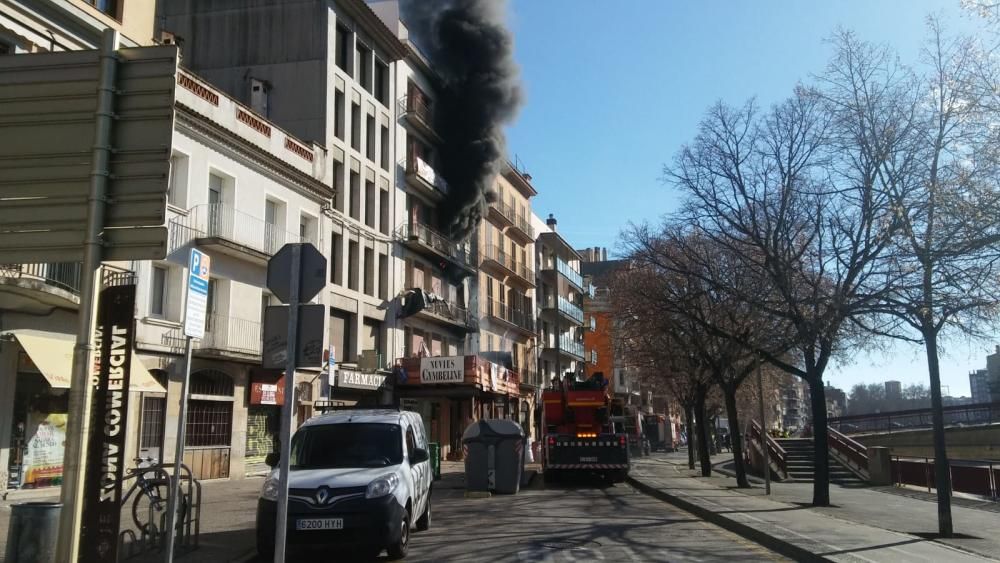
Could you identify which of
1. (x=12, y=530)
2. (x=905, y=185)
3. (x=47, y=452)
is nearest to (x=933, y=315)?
(x=905, y=185)

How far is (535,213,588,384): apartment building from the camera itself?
61.3 metres

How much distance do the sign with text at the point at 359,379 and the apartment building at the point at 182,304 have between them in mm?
1735

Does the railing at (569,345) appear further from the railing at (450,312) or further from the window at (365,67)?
the window at (365,67)

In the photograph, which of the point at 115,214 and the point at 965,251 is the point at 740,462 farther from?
the point at 115,214

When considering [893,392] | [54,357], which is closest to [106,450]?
[54,357]

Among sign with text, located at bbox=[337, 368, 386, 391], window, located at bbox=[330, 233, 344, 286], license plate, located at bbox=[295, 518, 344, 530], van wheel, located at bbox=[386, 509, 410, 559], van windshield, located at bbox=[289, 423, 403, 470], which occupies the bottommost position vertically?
van wheel, located at bbox=[386, 509, 410, 559]

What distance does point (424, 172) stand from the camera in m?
38.8

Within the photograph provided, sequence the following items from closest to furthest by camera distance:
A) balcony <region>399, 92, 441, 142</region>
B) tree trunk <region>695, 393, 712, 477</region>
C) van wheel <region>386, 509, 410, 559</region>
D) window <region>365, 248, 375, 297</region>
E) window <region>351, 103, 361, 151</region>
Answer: van wheel <region>386, 509, 410, 559</region>
tree trunk <region>695, 393, 712, 477</region>
window <region>351, 103, 361, 151</region>
window <region>365, 248, 375, 297</region>
balcony <region>399, 92, 441, 142</region>

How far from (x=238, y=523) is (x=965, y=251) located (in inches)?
458

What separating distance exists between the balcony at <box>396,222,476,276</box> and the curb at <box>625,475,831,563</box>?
66.2 feet

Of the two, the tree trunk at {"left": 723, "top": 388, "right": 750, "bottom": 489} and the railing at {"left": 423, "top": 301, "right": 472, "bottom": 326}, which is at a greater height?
the railing at {"left": 423, "top": 301, "right": 472, "bottom": 326}

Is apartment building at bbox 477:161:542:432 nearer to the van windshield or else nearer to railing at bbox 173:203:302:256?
railing at bbox 173:203:302:256

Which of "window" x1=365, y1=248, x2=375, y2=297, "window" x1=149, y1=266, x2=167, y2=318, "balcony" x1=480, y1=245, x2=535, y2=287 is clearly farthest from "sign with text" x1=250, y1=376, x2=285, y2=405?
"balcony" x1=480, y1=245, x2=535, y2=287

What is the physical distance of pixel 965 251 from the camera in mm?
9086
